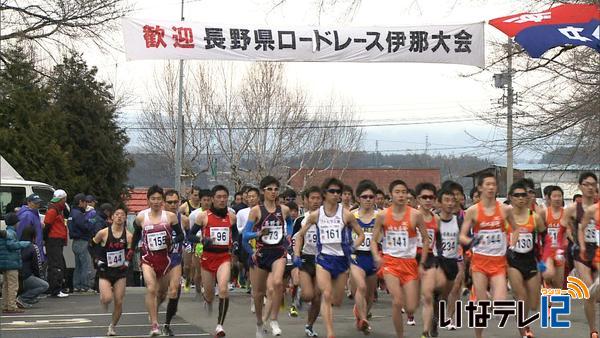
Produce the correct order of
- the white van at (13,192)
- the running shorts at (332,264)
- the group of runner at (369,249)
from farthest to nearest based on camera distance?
the white van at (13,192) → the running shorts at (332,264) → the group of runner at (369,249)

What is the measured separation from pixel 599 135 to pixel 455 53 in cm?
339

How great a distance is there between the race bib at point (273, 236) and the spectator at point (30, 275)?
20.7 ft

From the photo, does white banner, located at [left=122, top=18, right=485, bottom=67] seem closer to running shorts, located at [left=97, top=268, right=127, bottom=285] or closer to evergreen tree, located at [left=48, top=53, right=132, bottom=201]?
running shorts, located at [left=97, top=268, right=127, bottom=285]

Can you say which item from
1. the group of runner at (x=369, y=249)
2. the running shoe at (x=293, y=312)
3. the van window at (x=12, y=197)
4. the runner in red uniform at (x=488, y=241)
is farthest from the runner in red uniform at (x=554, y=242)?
the van window at (x=12, y=197)

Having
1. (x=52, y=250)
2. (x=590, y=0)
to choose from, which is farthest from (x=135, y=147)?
(x=590, y=0)

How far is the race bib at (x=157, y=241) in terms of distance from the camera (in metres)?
12.7

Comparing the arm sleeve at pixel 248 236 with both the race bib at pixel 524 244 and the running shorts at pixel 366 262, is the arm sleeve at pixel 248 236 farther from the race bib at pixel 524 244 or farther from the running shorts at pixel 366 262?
the race bib at pixel 524 244

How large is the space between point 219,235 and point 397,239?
9.23 feet

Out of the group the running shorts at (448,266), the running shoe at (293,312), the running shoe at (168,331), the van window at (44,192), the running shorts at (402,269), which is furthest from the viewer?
the van window at (44,192)

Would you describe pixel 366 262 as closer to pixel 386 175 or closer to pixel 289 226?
pixel 289 226

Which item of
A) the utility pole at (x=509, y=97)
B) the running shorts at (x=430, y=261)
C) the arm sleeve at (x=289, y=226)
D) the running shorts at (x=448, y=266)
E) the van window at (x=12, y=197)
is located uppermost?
the utility pole at (x=509, y=97)

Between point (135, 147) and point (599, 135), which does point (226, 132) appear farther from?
point (599, 135)

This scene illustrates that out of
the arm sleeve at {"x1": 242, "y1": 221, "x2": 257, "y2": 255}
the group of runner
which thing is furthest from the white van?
the arm sleeve at {"x1": 242, "y1": 221, "x2": 257, "y2": 255}

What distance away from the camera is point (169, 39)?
16.8 metres
